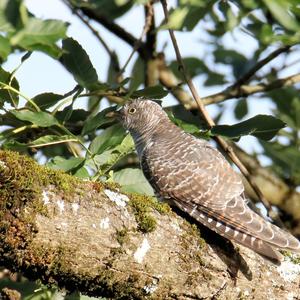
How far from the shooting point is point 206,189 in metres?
4.91

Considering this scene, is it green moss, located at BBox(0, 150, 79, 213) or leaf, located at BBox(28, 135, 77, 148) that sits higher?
green moss, located at BBox(0, 150, 79, 213)

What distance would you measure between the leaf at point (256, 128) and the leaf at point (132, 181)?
21.2 inches

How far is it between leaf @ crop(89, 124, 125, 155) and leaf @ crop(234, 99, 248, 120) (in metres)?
2.38

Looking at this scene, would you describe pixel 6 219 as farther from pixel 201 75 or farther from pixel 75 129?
pixel 201 75

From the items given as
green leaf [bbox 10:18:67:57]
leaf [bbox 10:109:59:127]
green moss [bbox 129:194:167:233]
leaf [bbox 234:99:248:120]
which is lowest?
leaf [bbox 234:99:248:120]

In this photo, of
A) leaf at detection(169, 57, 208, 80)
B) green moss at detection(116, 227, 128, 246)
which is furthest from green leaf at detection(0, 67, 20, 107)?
leaf at detection(169, 57, 208, 80)

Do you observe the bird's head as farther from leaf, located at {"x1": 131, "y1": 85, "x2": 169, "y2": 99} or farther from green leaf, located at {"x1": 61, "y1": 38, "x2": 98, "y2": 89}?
green leaf, located at {"x1": 61, "y1": 38, "x2": 98, "y2": 89}

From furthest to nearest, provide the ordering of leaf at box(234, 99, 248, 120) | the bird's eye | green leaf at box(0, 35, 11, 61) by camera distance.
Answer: the bird's eye < leaf at box(234, 99, 248, 120) < green leaf at box(0, 35, 11, 61)

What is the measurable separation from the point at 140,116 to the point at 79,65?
252 cm

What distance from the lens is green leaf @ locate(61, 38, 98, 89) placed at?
13.7ft

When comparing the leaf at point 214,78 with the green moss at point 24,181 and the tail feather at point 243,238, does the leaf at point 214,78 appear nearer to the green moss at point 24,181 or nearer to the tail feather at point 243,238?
the tail feather at point 243,238

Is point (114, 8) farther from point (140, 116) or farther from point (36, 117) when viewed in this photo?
point (140, 116)

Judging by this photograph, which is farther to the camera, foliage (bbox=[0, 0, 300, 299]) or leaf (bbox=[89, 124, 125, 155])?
leaf (bbox=[89, 124, 125, 155])

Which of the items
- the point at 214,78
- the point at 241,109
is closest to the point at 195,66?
the point at 214,78
